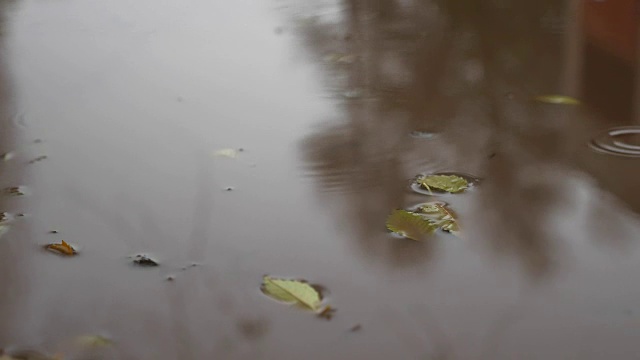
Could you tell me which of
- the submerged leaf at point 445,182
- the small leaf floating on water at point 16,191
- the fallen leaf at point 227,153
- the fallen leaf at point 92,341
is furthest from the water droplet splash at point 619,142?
the small leaf floating on water at point 16,191

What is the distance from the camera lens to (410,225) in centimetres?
133

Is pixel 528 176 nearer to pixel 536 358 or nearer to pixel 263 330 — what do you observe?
pixel 536 358

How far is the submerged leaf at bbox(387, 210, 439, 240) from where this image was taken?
1305 millimetres

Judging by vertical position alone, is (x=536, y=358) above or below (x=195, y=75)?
below

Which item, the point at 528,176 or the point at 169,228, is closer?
the point at 169,228

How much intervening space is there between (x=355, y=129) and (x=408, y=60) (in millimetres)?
474

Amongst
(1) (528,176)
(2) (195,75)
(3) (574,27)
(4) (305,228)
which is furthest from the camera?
(3) (574,27)

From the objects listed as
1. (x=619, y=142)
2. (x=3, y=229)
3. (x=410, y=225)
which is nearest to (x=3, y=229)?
(x=3, y=229)

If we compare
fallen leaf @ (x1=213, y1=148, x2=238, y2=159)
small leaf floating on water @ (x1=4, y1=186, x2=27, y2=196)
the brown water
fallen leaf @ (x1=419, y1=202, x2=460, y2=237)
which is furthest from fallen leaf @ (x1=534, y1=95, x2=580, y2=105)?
small leaf floating on water @ (x1=4, y1=186, x2=27, y2=196)

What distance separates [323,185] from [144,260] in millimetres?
402

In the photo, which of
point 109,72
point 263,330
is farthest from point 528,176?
point 109,72

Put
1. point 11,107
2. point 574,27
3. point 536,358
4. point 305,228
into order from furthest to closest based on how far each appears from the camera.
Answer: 1. point 574,27
2. point 11,107
3. point 305,228
4. point 536,358

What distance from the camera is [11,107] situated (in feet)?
6.30

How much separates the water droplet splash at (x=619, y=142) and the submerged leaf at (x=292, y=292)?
0.78m
